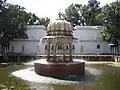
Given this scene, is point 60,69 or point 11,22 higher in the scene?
point 11,22

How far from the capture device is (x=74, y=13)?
6962cm

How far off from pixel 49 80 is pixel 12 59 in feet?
86.4

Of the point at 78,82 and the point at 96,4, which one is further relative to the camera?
the point at 96,4

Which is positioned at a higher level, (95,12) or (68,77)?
(95,12)

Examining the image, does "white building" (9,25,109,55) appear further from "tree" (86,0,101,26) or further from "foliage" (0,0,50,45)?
"tree" (86,0,101,26)

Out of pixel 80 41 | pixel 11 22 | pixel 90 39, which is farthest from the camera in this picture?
pixel 90 39

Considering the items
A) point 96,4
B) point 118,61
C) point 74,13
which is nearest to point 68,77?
point 118,61

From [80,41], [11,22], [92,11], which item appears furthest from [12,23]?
[92,11]

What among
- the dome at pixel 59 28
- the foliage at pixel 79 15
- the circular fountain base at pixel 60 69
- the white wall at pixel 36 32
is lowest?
the circular fountain base at pixel 60 69

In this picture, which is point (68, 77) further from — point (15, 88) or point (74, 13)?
point (74, 13)

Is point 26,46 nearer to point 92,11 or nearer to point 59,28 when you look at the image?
point 92,11

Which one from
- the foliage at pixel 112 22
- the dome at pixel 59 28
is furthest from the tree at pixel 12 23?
the dome at pixel 59 28

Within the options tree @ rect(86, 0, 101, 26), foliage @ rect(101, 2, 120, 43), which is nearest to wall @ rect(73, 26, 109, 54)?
foliage @ rect(101, 2, 120, 43)

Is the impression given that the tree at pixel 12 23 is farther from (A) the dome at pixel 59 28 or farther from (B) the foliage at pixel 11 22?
(A) the dome at pixel 59 28
